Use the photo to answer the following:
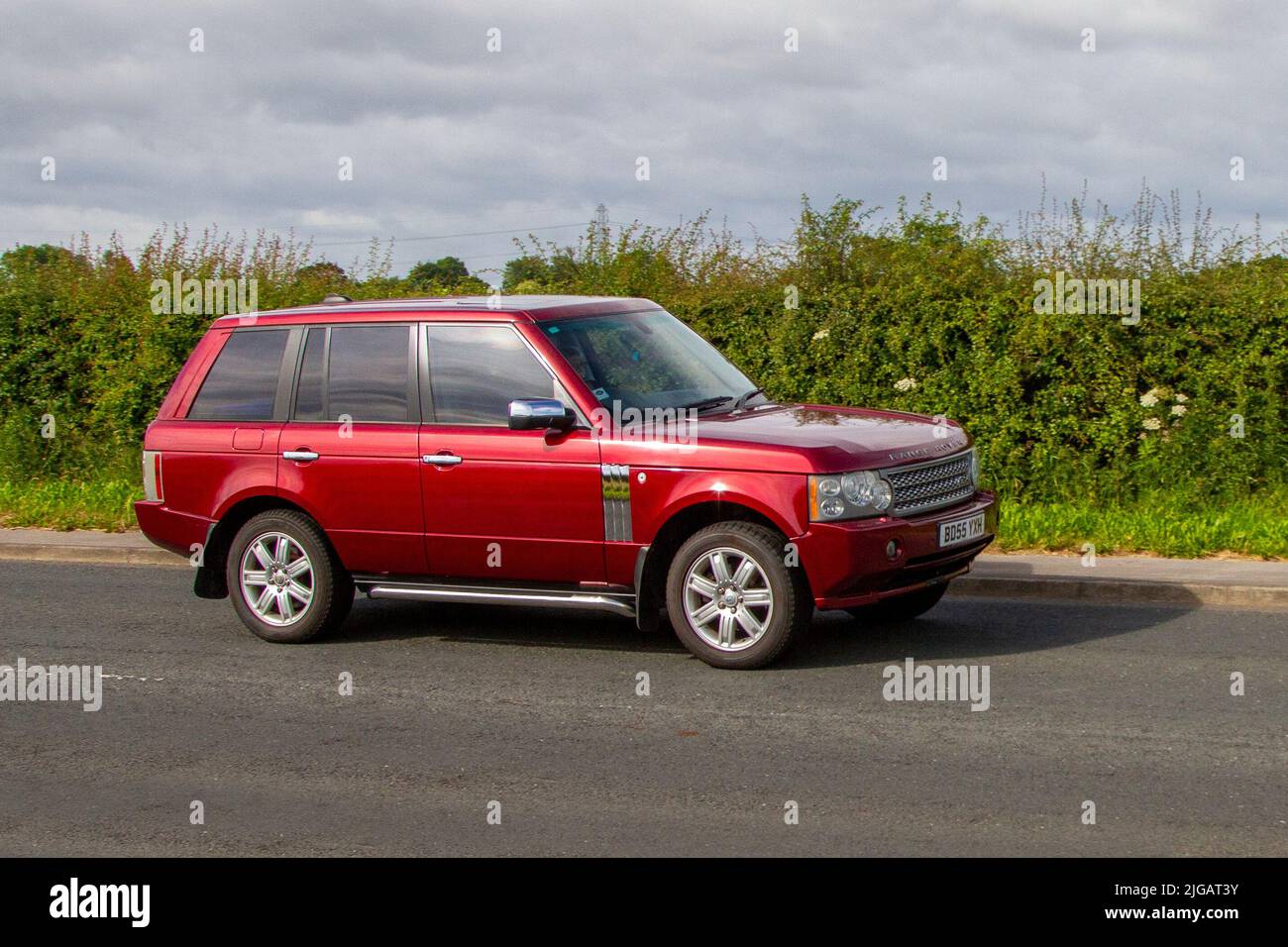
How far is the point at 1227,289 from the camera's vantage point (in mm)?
13812

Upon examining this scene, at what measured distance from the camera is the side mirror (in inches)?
357

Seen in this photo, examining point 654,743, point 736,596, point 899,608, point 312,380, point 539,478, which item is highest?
point 312,380

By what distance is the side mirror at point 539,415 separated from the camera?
29.8 feet

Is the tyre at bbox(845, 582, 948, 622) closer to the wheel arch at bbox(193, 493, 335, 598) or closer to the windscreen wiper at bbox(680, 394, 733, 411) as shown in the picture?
the windscreen wiper at bbox(680, 394, 733, 411)

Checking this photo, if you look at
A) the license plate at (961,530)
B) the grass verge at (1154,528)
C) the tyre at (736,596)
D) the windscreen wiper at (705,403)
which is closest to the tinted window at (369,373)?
the windscreen wiper at (705,403)

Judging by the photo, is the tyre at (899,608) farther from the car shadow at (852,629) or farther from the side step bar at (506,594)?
the side step bar at (506,594)

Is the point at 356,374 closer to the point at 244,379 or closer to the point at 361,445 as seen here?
the point at 361,445

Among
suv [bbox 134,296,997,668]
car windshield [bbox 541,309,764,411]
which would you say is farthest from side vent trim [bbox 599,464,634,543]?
car windshield [bbox 541,309,764,411]

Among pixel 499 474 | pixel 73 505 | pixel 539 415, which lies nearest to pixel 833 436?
pixel 539 415

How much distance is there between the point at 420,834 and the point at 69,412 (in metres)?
14.5

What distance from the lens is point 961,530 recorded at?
914 cm

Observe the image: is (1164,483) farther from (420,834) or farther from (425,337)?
(420,834)

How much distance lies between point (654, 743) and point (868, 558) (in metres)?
1.70

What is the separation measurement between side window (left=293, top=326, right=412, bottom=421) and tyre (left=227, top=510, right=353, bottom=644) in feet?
2.39
